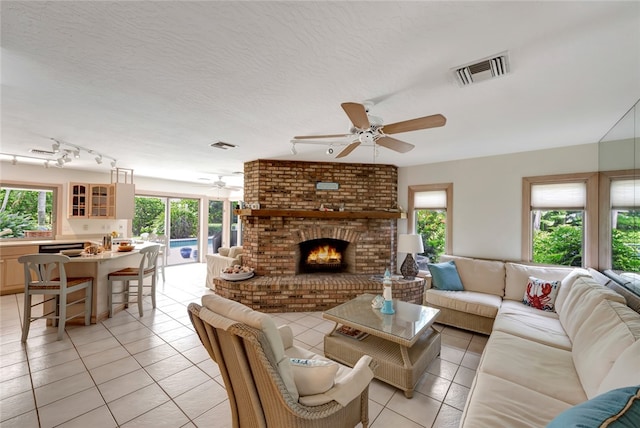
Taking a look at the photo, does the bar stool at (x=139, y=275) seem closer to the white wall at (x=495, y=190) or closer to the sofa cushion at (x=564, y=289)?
the white wall at (x=495, y=190)

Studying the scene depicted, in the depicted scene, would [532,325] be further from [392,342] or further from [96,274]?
[96,274]

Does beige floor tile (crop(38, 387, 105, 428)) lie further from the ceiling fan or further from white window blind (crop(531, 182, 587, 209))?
white window blind (crop(531, 182, 587, 209))

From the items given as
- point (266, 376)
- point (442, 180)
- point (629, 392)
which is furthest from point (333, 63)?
point (442, 180)

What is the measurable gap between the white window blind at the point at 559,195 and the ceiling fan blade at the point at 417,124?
9.58 ft

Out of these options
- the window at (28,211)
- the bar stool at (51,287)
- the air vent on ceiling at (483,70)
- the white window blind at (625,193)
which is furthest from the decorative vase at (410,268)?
the window at (28,211)

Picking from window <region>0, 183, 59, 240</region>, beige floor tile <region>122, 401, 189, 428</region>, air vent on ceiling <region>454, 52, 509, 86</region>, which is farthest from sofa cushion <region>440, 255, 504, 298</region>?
window <region>0, 183, 59, 240</region>

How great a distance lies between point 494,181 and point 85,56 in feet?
16.2

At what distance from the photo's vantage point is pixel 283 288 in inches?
158

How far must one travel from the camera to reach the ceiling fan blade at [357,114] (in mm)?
1698

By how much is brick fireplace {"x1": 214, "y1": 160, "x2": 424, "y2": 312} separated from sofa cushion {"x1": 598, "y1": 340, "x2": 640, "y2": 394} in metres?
2.74

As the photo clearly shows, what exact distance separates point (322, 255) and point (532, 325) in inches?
126

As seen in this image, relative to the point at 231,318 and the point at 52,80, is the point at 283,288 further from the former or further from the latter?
the point at 52,80

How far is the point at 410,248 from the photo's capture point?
3971mm

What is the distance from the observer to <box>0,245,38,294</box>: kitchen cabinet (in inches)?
174
